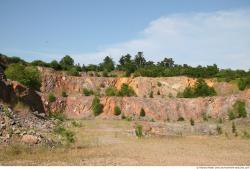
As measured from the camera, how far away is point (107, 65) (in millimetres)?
100188

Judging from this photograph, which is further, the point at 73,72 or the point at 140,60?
the point at 140,60

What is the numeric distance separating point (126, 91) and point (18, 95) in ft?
92.2

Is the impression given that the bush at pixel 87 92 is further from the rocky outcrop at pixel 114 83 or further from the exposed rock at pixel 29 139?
the exposed rock at pixel 29 139

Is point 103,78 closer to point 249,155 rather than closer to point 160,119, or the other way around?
point 160,119

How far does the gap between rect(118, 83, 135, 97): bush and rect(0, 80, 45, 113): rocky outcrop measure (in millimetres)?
16880

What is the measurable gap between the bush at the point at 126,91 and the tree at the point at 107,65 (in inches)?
702

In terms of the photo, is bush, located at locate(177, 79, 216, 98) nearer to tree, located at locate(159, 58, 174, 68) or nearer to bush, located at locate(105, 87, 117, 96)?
bush, located at locate(105, 87, 117, 96)

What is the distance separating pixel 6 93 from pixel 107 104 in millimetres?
25066

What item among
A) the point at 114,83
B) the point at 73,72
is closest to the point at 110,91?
the point at 114,83

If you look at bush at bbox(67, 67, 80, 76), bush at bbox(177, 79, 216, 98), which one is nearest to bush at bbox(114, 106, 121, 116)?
bush at bbox(177, 79, 216, 98)

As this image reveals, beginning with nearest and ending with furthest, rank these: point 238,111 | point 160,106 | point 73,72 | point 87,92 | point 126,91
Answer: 1. point 238,111
2. point 160,106
3. point 87,92
4. point 126,91
5. point 73,72

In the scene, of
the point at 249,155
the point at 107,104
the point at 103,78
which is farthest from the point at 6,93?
the point at 103,78

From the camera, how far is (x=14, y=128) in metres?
22.0

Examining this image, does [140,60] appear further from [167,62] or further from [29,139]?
[29,139]
